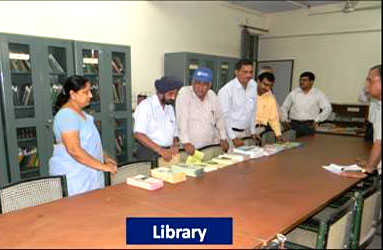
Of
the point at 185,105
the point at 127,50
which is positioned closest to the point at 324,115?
the point at 185,105

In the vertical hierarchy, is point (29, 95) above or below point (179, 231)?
above

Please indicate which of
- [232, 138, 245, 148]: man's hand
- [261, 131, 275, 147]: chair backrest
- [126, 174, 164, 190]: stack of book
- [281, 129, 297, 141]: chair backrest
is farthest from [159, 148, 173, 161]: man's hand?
[281, 129, 297, 141]: chair backrest

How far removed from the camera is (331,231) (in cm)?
97

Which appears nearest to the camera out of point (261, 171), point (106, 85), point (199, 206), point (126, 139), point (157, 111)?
point (199, 206)

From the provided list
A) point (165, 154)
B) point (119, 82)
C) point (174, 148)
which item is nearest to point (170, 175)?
point (165, 154)

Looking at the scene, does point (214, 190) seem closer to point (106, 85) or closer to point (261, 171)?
point (261, 171)

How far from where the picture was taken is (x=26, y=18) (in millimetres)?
3543

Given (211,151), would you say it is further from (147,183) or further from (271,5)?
(271,5)

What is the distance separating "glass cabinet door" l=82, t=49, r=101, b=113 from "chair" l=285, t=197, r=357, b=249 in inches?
114

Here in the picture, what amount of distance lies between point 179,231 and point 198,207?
0.40 metres

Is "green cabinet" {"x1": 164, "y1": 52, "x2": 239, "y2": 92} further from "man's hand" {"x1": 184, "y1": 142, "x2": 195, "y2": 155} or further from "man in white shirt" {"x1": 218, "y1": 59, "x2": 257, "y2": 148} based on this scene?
"man's hand" {"x1": 184, "y1": 142, "x2": 195, "y2": 155}

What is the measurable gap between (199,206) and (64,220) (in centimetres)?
61

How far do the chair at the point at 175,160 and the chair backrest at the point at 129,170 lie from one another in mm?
114

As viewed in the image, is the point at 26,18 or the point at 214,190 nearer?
the point at 214,190
